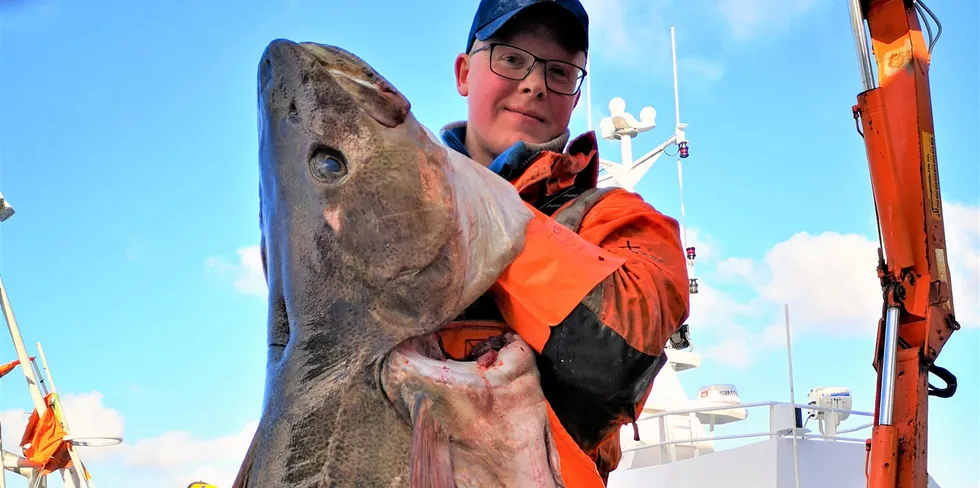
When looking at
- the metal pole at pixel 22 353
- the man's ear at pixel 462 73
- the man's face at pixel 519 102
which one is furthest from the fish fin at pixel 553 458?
the metal pole at pixel 22 353

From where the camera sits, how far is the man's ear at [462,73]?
2989mm

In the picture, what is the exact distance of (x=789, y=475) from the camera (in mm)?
10219

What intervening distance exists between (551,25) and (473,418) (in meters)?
1.23

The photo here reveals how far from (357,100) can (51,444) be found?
48.8 ft

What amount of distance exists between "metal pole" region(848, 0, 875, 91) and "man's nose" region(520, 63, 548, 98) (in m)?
4.06

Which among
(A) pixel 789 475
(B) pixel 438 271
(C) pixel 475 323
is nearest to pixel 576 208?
(C) pixel 475 323

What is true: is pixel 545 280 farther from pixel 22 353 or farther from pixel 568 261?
pixel 22 353

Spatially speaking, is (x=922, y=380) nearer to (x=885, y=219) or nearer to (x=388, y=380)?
(x=885, y=219)

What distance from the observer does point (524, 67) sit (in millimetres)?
2582

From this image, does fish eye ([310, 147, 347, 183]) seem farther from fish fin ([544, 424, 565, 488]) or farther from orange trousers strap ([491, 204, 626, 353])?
fish fin ([544, 424, 565, 488])

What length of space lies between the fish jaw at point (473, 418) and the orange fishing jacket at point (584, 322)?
9cm

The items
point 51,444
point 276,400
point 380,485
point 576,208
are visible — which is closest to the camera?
point 380,485

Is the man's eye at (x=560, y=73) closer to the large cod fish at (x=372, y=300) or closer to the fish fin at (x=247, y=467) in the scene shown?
the large cod fish at (x=372, y=300)

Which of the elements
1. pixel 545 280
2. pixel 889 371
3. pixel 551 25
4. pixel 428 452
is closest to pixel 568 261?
pixel 545 280
